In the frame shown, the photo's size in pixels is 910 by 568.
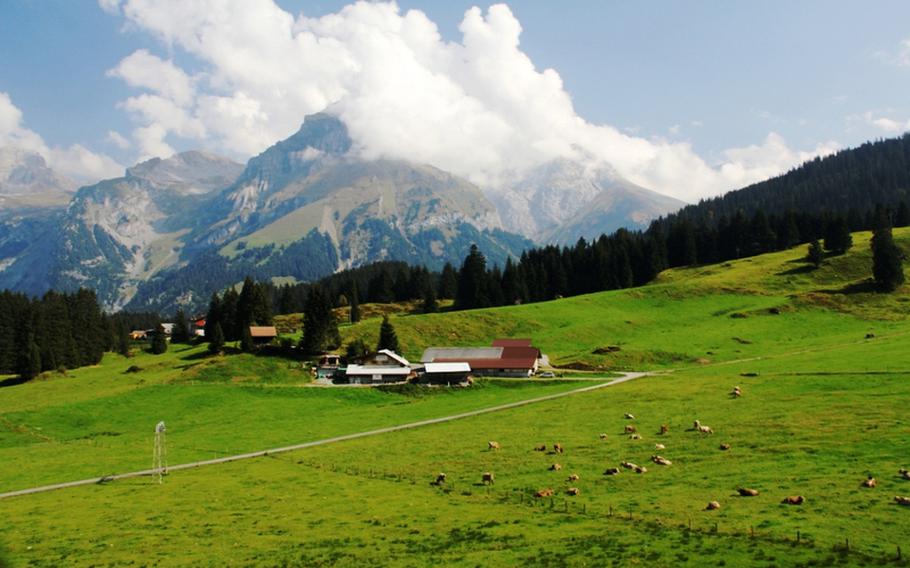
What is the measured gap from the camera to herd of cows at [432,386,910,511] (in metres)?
29.8

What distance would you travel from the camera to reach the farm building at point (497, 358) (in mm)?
97000

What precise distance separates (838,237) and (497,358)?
108049mm

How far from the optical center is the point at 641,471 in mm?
38656

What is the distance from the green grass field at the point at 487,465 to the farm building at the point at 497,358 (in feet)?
18.2

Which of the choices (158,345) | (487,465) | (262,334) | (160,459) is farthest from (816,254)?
→ (158,345)

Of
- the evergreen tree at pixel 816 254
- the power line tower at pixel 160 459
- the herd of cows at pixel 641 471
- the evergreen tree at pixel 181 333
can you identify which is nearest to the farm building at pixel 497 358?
the herd of cows at pixel 641 471

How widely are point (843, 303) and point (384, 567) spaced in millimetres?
125023

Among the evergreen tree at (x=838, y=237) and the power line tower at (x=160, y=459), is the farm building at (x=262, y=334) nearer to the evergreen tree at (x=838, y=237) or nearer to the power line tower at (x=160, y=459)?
the power line tower at (x=160, y=459)

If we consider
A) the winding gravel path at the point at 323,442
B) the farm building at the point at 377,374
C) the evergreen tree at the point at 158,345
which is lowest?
the winding gravel path at the point at 323,442

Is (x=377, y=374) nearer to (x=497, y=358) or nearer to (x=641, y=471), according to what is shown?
(x=497, y=358)

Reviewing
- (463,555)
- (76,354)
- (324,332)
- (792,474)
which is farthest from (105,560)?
(76,354)

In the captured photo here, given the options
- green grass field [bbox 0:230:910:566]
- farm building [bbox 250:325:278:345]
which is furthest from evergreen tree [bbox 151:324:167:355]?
farm building [bbox 250:325:278:345]

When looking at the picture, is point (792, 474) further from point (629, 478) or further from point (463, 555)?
point (463, 555)

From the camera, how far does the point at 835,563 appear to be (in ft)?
72.4
